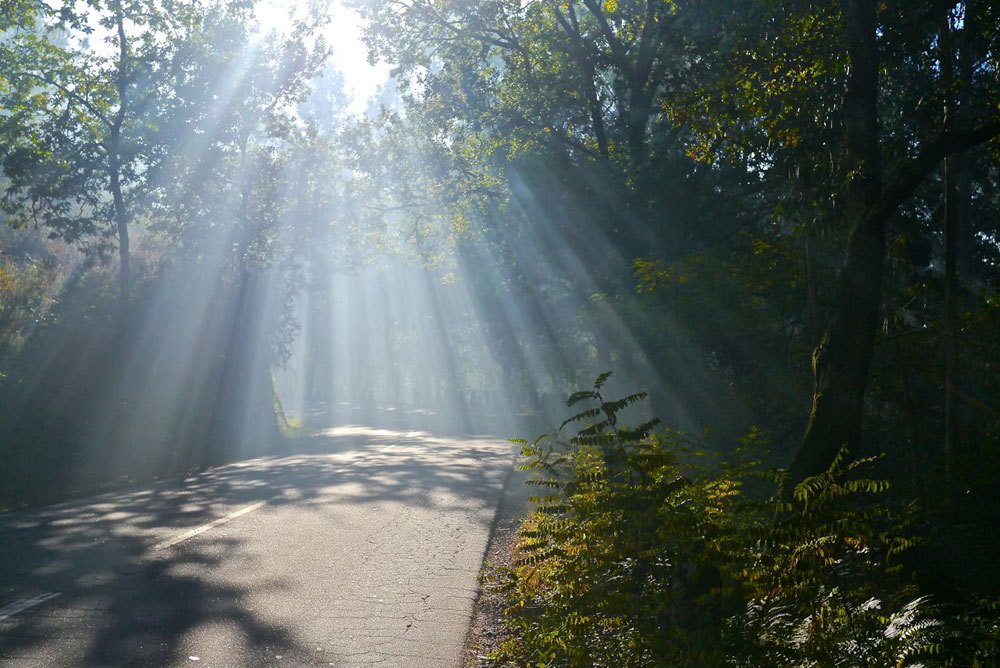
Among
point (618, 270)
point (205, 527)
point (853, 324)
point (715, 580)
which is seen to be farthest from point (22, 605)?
point (618, 270)

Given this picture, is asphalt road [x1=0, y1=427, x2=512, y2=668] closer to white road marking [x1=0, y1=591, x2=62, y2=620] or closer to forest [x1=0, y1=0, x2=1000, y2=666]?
white road marking [x1=0, y1=591, x2=62, y2=620]

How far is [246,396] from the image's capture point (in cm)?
3084

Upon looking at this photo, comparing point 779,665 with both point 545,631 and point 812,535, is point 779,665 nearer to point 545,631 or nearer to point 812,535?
point 812,535

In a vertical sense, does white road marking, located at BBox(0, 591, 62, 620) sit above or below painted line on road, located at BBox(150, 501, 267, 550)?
below

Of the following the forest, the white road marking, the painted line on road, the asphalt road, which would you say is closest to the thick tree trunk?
the forest

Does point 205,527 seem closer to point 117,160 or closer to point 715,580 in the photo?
point 715,580

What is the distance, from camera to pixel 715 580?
237 inches

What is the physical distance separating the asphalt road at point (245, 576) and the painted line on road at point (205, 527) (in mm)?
29

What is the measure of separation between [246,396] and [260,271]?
426 centimetres

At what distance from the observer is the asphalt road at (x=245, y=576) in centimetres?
616

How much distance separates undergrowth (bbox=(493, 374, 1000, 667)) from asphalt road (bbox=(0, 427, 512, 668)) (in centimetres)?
127

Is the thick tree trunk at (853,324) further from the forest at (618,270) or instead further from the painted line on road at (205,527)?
the painted line on road at (205,527)

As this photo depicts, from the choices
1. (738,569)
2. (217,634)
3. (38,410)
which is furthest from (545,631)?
(38,410)

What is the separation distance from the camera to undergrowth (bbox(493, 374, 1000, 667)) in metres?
4.06
